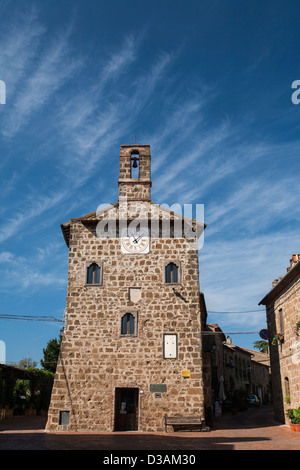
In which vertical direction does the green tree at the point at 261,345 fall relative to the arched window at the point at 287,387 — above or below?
above

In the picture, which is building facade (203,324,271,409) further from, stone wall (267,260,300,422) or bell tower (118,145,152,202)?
bell tower (118,145,152,202)

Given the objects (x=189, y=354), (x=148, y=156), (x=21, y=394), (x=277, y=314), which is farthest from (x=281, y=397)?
(x=21, y=394)

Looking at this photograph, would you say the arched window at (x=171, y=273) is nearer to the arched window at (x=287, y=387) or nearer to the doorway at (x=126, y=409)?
the doorway at (x=126, y=409)

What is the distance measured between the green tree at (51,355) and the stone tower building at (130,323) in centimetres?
2297

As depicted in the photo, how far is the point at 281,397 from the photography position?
2075 cm

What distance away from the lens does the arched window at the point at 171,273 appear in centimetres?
1894

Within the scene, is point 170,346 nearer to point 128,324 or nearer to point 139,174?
point 128,324

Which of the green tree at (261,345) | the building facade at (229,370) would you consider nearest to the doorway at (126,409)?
the building facade at (229,370)

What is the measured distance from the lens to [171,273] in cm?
1902

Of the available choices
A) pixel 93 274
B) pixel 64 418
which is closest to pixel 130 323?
pixel 93 274

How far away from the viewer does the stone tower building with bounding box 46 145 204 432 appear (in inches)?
683
